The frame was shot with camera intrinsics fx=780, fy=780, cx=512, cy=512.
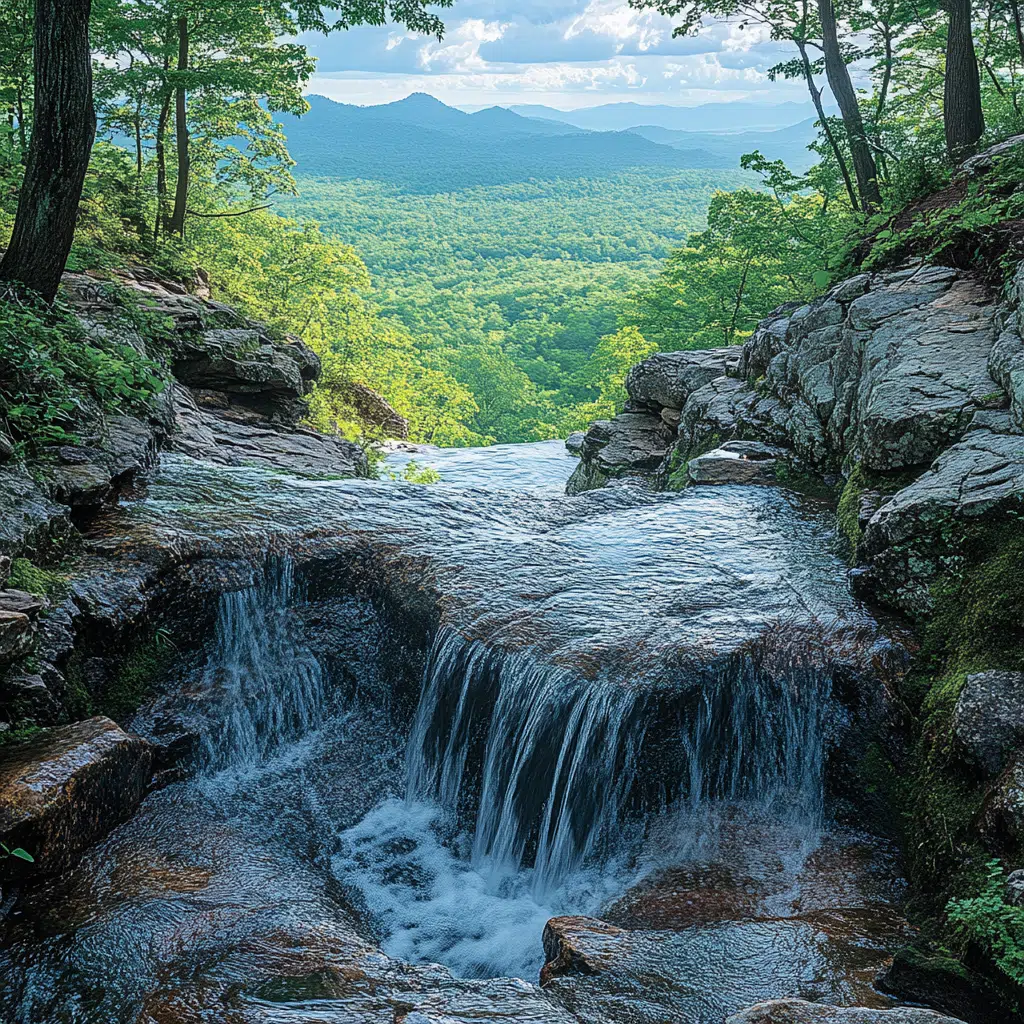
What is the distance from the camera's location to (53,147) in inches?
348

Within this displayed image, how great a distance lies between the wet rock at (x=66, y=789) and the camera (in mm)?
5023

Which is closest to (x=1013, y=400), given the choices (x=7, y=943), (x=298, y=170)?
(x=7, y=943)

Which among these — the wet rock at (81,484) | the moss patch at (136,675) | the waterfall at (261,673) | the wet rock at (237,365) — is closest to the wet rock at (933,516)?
the waterfall at (261,673)

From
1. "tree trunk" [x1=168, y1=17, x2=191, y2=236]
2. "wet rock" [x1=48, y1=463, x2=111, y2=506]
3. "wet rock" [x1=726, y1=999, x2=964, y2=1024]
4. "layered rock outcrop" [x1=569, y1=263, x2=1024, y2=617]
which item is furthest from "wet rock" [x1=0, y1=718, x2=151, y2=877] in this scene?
"tree trunk" [x1=168, y1=17, x2=191, y2=236]

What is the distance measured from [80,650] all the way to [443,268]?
362 ft

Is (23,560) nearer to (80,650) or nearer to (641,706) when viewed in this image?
(80,650)

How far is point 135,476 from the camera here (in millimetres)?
9312

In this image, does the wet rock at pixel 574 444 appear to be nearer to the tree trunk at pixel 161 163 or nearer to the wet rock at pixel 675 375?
the wet rock at pixel 675 375

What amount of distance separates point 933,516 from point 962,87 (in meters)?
10.7

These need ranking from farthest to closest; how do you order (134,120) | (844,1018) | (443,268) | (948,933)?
(443,268), (134,120), (948,933), (844,1018)

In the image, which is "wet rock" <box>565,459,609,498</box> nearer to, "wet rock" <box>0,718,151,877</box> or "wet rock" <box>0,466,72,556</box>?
"wet rock" <box>0,466,72,556</box>

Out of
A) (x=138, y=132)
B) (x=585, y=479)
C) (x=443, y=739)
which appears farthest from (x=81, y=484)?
(x=138, y=132)

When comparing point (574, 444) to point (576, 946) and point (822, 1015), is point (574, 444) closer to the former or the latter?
point (576, 946)

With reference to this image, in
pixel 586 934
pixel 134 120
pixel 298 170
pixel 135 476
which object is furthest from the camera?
pixel 298 170
